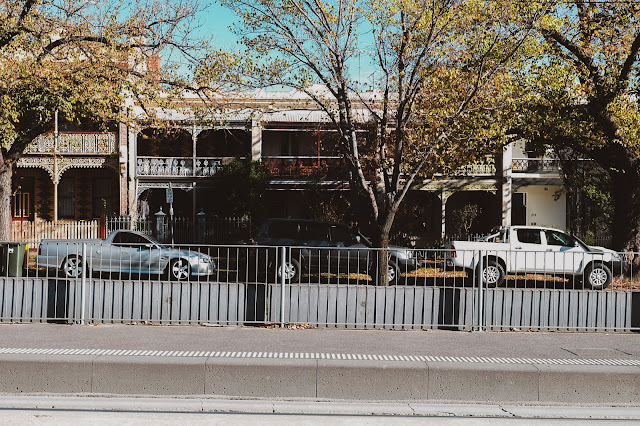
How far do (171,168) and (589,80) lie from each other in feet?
64.9

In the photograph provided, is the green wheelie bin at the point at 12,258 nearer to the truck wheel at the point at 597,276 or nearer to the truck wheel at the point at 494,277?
the truck wheel at the point at 494,277

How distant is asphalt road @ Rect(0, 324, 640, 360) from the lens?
866 centimetres

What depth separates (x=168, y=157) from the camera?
3136cm

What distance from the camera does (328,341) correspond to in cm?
938

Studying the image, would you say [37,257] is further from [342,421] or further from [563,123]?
[563,123]

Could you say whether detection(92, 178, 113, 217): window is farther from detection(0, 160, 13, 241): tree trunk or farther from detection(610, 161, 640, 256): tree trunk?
detection(610, 161, 640, 256): tree trunk

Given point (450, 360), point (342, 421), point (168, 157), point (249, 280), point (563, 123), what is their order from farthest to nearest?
point (168, 157) < point (563, 123) < point (249, 280) < point (450, 360) < point (342, 421)

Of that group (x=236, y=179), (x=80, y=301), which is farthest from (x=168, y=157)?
(x=80, y=301)

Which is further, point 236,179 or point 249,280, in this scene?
point 236,179

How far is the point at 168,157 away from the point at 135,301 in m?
21.7

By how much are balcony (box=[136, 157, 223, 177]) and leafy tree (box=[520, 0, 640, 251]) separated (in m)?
16.8

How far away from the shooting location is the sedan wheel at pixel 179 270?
34.0 feet

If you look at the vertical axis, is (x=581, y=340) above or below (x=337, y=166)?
below

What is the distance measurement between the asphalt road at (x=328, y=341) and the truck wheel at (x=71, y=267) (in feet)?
2.71
